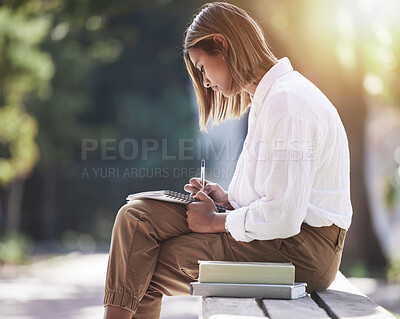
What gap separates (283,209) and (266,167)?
0.15m

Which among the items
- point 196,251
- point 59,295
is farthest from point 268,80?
point 59,295

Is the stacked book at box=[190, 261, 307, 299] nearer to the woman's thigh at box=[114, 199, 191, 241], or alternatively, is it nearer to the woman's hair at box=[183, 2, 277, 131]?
the woman's thigh at box=[114, 199, 191, 241]

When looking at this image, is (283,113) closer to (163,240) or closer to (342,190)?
(342,190)

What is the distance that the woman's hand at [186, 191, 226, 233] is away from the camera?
2.30 meters

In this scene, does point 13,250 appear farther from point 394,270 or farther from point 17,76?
point 394,270

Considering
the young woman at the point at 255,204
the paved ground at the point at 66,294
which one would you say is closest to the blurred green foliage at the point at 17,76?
the paved ground at the point at 66,294

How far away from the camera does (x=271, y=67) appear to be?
2.46 m

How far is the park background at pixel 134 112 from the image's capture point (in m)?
7.39

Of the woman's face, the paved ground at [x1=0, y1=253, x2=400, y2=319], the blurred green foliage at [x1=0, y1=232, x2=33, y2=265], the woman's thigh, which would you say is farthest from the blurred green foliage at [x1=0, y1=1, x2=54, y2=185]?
the woman's thigh

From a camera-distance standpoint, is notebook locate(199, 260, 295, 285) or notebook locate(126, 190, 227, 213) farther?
notebook locate(126, 190, 227, 213)

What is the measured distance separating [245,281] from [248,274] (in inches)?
1.0

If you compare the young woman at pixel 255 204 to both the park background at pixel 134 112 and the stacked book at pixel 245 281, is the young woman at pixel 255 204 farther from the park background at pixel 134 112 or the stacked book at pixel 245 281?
the park background at pixel 134 112

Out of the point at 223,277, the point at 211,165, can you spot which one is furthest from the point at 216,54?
the point at 211,165

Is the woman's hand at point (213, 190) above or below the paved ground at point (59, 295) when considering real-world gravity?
above
